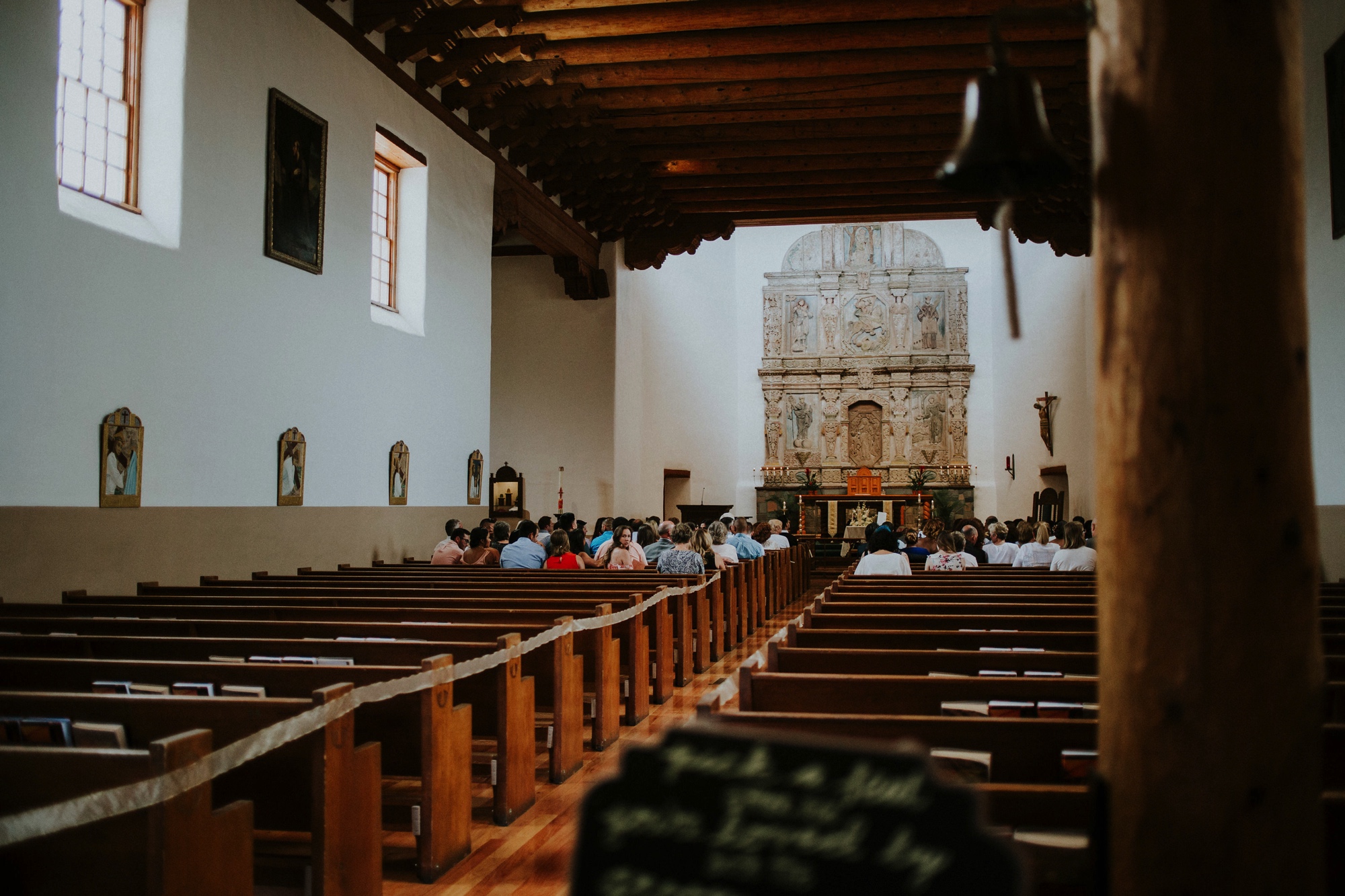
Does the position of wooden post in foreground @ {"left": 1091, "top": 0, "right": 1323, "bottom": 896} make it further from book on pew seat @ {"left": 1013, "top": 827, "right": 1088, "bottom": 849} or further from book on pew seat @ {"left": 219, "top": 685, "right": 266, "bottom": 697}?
book on pew seat @ {"left": 219, "top": 685, "right": 266, "bottom": 697}

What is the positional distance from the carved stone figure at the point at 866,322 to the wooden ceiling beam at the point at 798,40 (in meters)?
12.7

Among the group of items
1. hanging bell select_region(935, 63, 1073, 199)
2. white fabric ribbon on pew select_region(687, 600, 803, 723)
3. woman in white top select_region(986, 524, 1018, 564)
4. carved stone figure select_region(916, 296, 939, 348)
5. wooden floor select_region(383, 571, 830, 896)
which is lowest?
wooden floor select_region(383, 571, 830, 896)

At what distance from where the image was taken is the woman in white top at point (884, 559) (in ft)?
25.5

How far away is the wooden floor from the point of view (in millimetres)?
3432

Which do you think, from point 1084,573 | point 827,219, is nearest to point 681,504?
point 827,219

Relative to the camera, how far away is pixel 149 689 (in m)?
3.32

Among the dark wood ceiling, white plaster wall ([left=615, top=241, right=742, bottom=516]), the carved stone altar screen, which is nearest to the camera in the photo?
the dark wood ceiling

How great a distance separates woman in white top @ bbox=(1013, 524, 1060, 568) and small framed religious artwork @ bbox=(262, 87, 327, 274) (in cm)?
704

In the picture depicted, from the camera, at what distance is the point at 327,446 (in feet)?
29.4

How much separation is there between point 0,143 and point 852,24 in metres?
7.28

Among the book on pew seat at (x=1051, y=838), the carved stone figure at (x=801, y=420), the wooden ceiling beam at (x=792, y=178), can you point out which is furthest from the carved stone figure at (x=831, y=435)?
the book on pew seat at (x=1051, y=838)

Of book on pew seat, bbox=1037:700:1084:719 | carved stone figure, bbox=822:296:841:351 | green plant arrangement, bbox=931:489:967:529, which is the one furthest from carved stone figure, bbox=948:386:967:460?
book on pew seat, bbox=1037:700:1084:719

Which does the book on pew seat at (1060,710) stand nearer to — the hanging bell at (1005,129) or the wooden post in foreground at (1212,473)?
the wooden post in foreground at (1212,473)

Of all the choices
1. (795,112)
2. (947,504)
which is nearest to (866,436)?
(947,504)
